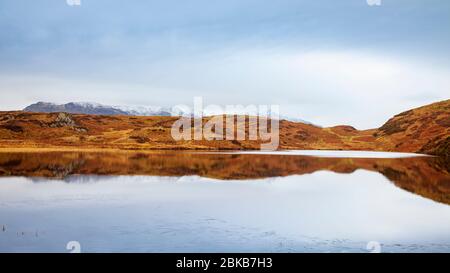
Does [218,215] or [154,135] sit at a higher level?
[154,135]

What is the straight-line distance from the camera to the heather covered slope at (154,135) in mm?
137375

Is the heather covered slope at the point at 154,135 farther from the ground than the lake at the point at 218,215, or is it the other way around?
the heather covered slope at the point at 154,135

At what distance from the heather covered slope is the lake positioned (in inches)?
3380

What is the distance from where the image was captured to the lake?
779 inches

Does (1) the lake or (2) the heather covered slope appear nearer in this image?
(1) the lake

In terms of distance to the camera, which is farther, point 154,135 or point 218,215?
point 154,135

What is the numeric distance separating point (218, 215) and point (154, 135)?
134 meters

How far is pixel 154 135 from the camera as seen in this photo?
6216 inches

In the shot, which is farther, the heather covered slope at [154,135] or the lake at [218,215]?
the heather covered slope at [154,135]

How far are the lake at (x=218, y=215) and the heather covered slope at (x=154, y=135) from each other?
3380 inches
